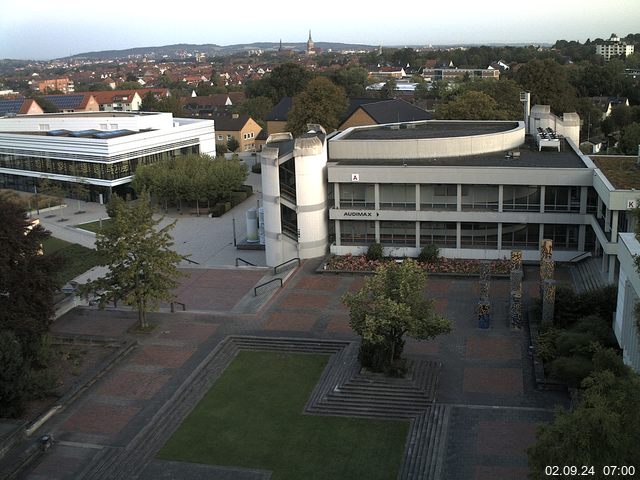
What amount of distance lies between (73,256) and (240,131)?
47.1 metres

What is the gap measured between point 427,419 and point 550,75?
59953 millimetres

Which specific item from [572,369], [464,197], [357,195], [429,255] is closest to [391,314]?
[572,369]

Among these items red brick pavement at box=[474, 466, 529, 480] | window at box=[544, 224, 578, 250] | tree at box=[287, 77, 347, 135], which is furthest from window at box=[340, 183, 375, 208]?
tree at box=[287, 77, 347, 135]

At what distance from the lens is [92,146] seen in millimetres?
59438

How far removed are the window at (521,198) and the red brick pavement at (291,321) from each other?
41.3ft

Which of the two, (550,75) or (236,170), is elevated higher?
(550,75)

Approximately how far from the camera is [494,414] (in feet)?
72.7

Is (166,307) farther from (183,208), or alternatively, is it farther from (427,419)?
(183,208)

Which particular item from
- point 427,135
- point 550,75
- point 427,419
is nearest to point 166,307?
point 427,419

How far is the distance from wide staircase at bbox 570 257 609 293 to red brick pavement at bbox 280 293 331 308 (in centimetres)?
1130

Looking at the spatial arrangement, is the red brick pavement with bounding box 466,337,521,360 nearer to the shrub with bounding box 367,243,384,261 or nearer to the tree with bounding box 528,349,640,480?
the shrub with bounding box 367,243,384,261

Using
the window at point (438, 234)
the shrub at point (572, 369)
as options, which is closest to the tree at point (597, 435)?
the shrub at point (572, 369)

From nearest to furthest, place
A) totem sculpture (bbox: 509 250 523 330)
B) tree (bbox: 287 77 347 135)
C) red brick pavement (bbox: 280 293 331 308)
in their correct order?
totem sculpture (bbox: 509 250 523 330), red brick pavement (bbox: 280 293 331 308), tree (bbox: 287 77 347 135)

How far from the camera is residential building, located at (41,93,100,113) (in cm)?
11443
